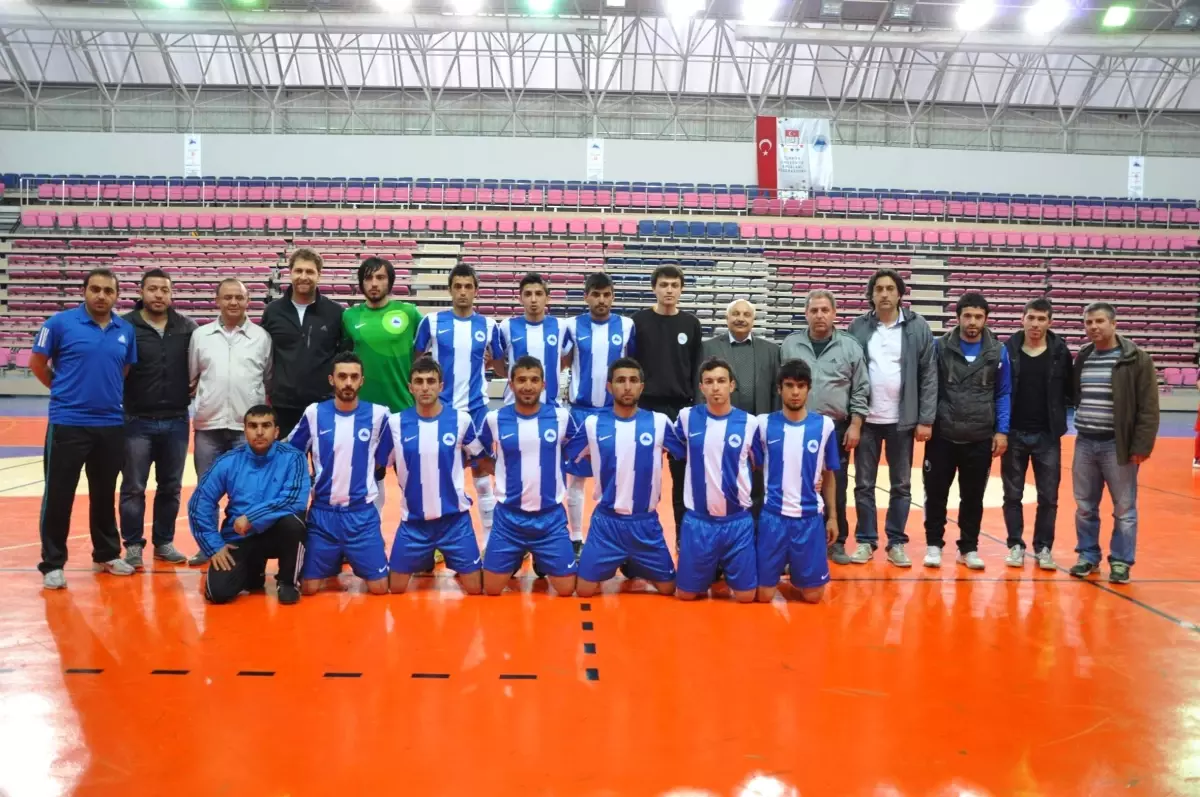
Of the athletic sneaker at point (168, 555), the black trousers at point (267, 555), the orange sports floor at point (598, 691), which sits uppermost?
the black trousers at point (267, 555)

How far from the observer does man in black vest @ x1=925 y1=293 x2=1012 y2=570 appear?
5332 millimetres

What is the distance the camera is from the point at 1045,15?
18.5 metres

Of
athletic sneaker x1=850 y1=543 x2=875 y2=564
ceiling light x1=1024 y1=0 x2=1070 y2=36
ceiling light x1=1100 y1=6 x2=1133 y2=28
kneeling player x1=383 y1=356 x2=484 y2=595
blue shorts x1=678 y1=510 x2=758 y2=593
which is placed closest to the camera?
blue shorts x1=678 y1=510 x2=758 y2=593

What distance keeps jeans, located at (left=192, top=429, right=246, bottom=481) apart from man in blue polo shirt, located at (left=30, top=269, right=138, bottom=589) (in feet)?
1.44

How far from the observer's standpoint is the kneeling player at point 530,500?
15.4 feet

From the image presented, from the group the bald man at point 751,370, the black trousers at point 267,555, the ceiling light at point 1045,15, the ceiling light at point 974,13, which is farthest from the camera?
the ceiling light at point 974,13

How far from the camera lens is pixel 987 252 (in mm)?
21016

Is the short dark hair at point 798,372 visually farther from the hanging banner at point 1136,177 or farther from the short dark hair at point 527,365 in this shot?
the hanging banner at point 1136,177

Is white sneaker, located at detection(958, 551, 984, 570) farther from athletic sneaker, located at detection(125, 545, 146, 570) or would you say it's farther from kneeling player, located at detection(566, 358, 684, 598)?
athletic sneaker, located at detection(125, 545, 146, 570)

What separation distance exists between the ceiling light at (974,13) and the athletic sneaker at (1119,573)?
17188 millimetres

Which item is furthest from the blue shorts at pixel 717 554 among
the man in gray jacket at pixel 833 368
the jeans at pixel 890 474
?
the jeans at pixel 890 474

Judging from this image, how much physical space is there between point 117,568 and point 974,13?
2033cm

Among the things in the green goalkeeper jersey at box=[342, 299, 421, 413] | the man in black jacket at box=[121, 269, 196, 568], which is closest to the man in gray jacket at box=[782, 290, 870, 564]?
the green goalkeeper jersey at box=[342, 299, 421, 413]

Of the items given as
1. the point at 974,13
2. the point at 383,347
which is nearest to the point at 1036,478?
Result: the point at 383,347
